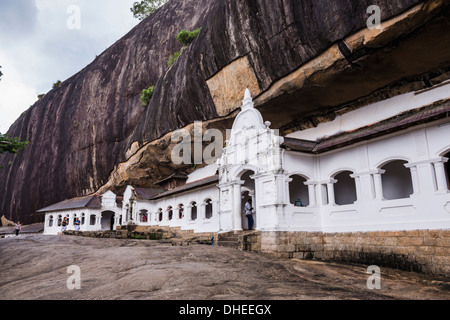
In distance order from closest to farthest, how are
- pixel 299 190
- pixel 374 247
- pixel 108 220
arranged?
pixel 374 247
pixel 299 190
pixel 108 220

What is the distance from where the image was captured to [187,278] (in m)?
7.29

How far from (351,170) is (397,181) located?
1984 mm

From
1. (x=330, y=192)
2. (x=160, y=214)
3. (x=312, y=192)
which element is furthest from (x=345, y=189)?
(x=160, y=214)

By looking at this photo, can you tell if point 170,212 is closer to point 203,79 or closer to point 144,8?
point 203,79

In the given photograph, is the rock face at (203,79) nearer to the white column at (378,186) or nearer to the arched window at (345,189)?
the arched window at (345,189)

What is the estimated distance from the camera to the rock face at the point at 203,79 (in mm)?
12422

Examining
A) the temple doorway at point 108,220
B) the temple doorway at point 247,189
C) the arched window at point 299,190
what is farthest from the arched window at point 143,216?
the arched window at point 299,190

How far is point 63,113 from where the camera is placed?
39500 millimetres

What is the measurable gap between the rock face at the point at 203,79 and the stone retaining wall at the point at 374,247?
21.7 feet

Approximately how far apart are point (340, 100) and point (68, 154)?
31.9m

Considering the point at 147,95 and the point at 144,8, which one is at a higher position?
the point at 144,8

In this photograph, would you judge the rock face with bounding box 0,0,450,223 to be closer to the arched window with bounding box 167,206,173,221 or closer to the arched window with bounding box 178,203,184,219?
the arched window with bounding box 167,206,173,221

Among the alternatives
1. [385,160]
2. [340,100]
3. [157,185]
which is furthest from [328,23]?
[157,185]
